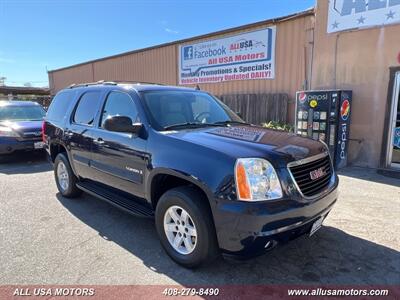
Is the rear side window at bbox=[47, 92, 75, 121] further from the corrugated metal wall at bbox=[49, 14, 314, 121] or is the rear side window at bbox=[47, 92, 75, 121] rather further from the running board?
the corrugated metal wall at bbox=[49, 14, 314, 121]

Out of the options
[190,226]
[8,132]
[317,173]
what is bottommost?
[190,226]

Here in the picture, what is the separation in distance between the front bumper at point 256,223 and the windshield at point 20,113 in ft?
28.2

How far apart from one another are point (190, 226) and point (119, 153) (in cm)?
136

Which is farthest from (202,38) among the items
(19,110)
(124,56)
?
(19,110)

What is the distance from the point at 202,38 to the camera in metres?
11.5

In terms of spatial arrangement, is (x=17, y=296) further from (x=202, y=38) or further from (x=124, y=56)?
(x=124, y=56)

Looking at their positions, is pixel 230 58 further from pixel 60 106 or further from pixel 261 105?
pixel 60 106

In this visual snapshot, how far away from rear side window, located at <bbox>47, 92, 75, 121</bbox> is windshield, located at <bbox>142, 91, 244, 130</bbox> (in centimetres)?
205

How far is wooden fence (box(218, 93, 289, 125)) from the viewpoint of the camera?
9.30 meters

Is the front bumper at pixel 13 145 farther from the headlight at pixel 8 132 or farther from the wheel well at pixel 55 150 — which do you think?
the wheel well at pixel 55 150

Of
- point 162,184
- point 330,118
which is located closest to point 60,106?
point 162,184

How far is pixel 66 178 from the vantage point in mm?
5289

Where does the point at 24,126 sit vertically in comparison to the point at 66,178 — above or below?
above

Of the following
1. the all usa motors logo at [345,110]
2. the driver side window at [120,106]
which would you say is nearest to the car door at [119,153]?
the driver side window at [120,106]
